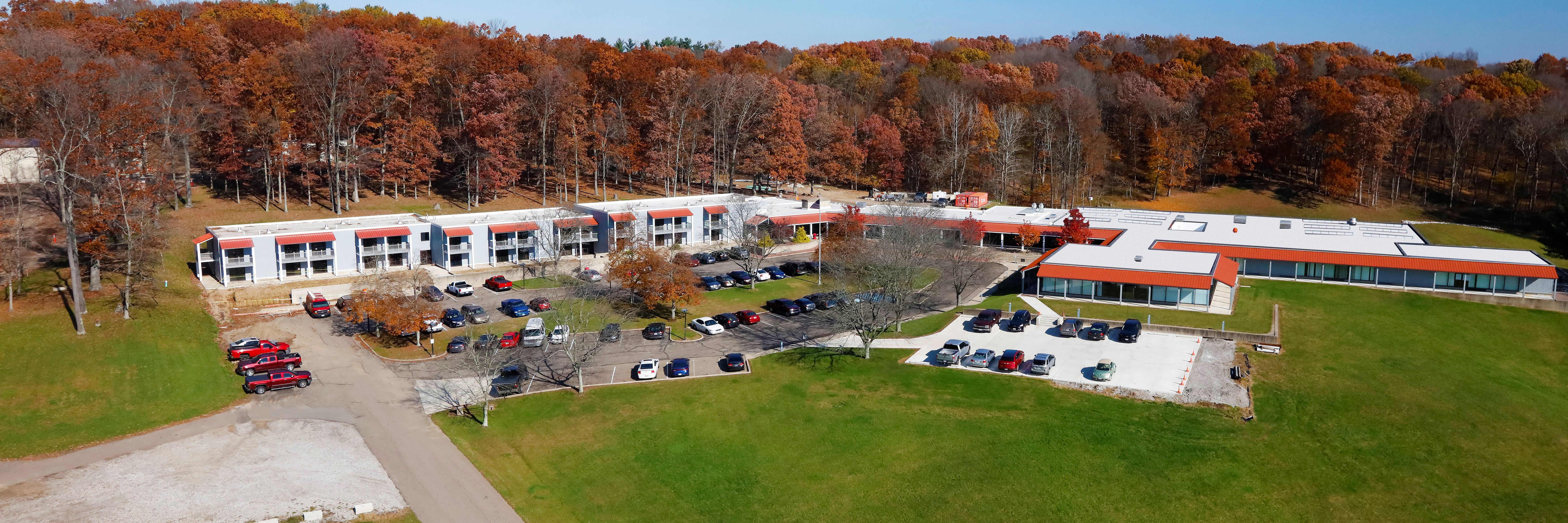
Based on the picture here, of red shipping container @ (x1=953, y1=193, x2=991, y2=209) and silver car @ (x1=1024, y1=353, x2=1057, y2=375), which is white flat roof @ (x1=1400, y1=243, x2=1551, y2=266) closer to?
silver car @ (x1=1024, y1=353, x2=1057, y2=375)

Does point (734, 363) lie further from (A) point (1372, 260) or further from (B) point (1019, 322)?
(A) point (1372, 260)

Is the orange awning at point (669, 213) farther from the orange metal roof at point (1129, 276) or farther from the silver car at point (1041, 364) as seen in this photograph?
the silver car at point (1041, 364)

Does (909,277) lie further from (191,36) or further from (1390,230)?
(191,36)

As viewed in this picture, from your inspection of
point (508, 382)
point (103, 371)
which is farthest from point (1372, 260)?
point (103, 371)

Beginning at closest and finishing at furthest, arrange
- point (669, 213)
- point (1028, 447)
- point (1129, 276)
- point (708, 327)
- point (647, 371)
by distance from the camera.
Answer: point (1028, 447)
point (647, 371)
point (708, 327)
point (1129, 276)
point (669, 213)

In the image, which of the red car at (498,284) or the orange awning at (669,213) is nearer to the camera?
the red car at (498,284)

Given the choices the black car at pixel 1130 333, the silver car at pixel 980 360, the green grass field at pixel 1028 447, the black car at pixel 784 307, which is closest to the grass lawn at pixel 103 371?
the green grass field at pixel 1028 447
